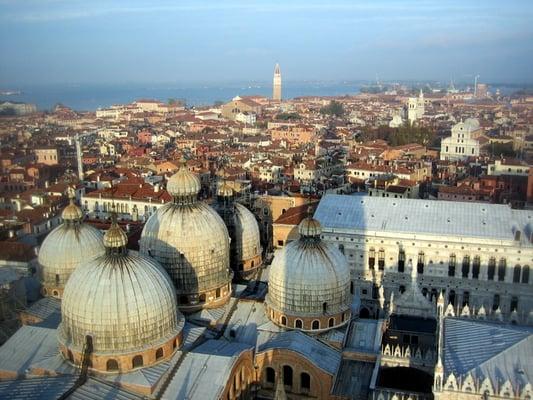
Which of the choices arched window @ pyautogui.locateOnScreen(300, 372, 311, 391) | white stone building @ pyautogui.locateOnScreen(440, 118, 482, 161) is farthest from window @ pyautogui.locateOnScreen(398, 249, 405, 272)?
white stone building @ pyautogui.locateOnScreen(440, 118, 482, 161)

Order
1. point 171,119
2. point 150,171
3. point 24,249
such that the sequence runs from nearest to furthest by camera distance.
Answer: point 24,249 → point 150,171 → point 171,119

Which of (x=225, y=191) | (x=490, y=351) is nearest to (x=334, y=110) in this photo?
(x=225, y=191)

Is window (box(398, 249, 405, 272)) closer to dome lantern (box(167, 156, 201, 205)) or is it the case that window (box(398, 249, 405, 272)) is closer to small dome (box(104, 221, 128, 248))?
dome lantern (box(167, 156, 201, 205))

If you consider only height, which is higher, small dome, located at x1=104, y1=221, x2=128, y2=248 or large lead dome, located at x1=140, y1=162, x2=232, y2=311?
small dome, located at x1=104, y1=221, x2=128, y2=248

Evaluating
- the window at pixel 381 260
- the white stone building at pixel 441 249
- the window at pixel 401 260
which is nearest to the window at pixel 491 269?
the white stone building at pixel 441 249

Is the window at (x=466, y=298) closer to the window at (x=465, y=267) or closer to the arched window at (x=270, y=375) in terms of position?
the window at (x=465, y=267)

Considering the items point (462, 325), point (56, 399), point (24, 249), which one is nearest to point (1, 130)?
point (24, 249)

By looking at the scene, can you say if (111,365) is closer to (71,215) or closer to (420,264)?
(71,215)

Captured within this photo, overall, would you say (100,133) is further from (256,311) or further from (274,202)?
(256,311)

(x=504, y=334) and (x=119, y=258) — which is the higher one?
(x=119, y=258)
